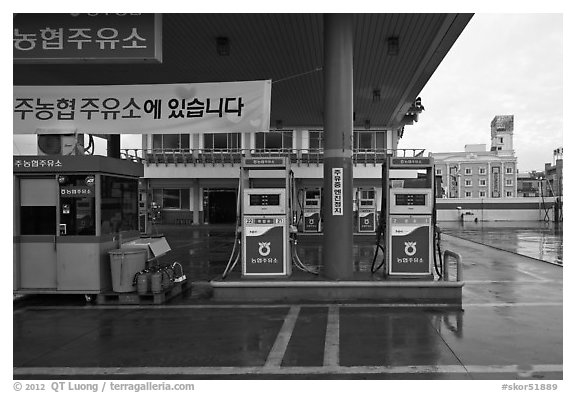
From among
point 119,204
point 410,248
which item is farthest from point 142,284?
point 410,248

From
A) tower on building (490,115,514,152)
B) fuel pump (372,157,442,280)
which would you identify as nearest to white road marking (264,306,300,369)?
fuel pump (372,157,442,280)

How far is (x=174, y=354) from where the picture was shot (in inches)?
203

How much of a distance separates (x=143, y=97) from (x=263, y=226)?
10.3 ft

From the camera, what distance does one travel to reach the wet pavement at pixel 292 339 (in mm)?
4664

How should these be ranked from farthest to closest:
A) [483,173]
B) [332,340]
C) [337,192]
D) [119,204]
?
[483,173] → [119,204] → [337,192] → [332,340]

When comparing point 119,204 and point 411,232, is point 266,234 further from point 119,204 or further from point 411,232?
point 119,204

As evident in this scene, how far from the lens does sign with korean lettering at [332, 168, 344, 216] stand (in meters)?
8.03

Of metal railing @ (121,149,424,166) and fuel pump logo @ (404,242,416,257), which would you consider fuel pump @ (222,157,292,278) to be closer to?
fuel pump logo @ (404,242,416,257)

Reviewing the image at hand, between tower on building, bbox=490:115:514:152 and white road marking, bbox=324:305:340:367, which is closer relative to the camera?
white road marking, bbox=324:305:340:367

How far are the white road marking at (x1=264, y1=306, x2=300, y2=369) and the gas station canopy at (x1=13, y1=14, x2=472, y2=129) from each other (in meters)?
4.78

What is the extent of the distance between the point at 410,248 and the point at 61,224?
598 cm

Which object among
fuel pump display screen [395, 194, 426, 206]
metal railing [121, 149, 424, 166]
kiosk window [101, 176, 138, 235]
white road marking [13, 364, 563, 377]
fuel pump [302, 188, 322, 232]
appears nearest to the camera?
white road marking [13, 364, 563, 377]

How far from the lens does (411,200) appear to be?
8125 millimetres

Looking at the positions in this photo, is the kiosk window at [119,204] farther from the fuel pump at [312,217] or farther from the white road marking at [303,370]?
the fuel pump at [312,217]
